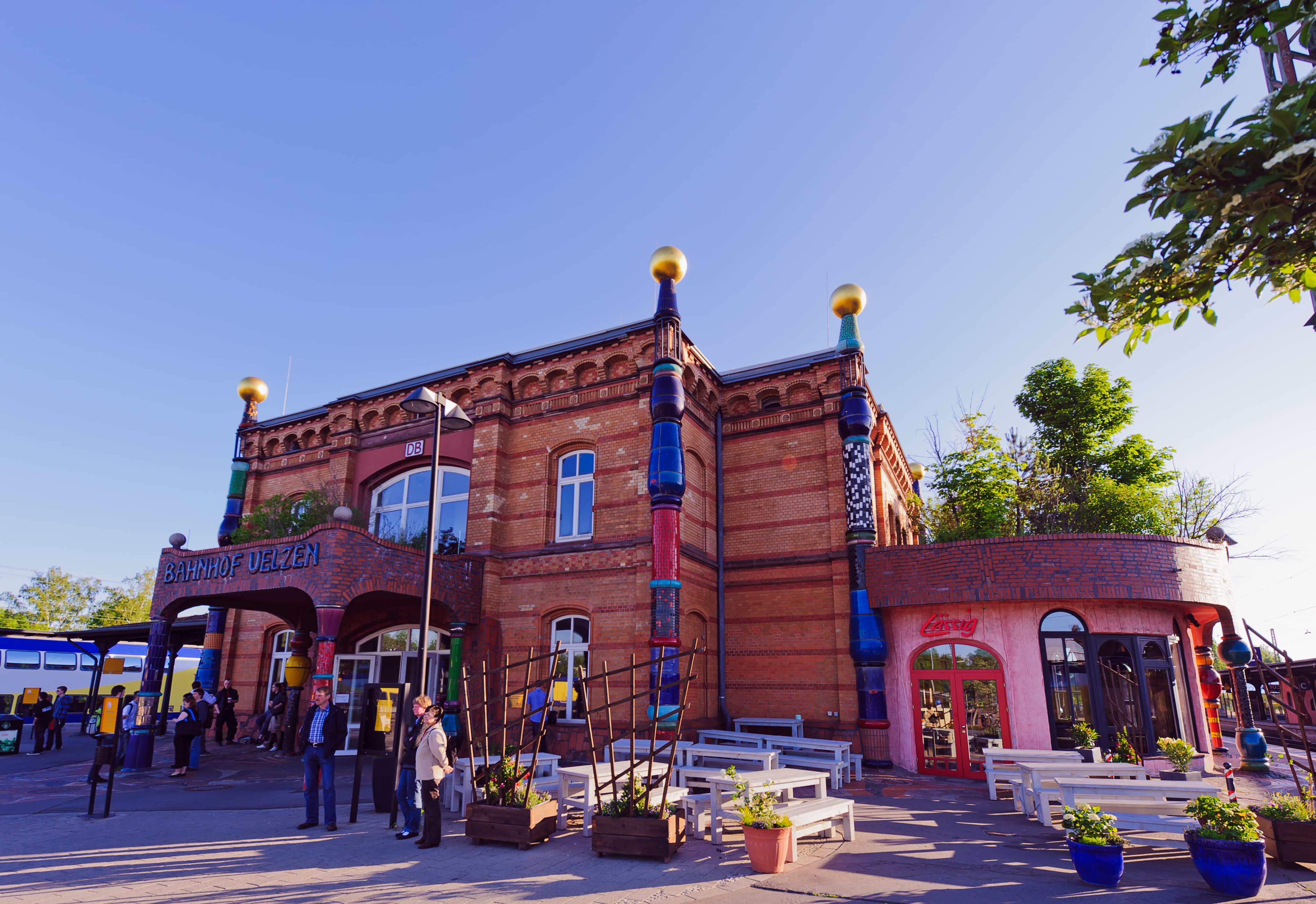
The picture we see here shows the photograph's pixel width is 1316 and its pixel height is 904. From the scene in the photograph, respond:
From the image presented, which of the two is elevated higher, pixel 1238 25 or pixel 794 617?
pixel 1238 25

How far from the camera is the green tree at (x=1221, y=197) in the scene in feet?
14.0

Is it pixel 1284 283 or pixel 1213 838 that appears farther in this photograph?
pixel 1213 838

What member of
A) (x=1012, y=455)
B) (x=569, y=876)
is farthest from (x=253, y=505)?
(x=1012, y=455)

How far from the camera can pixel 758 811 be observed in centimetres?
746

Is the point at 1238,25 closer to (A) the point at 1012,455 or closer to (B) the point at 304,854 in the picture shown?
(B) the point at 304,854

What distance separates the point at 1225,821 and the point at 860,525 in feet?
30.3

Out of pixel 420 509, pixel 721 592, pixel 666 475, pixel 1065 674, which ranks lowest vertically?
pixel 1065 674

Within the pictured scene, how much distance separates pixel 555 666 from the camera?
8.33 m

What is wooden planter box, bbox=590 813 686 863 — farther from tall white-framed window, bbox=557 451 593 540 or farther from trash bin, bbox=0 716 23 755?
trash bin, bbox=0 716 23 755

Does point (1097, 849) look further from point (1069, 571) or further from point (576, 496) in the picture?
point (576, 496)

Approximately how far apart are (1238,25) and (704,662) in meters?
13.5

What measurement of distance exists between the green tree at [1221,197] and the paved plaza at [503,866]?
505 centimetres

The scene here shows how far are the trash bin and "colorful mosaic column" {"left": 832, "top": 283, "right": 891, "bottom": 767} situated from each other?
1897 cm

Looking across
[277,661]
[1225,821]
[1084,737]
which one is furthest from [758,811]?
[277,661]
